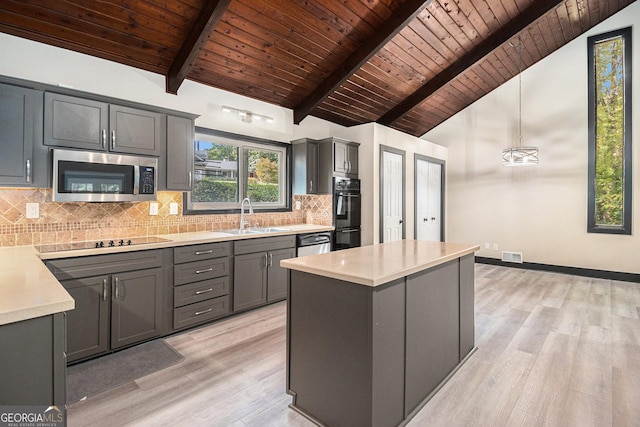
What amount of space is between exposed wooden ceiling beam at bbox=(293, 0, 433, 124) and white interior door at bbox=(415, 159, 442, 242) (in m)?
2.55

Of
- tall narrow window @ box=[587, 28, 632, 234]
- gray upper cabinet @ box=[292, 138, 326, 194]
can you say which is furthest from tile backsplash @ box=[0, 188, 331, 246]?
tall narrow window @ box=[587, 28, 632, 234]

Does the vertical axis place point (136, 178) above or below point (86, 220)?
above

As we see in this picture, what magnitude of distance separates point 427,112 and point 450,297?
4.54m

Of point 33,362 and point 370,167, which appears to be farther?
point 370,167

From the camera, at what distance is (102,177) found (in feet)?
9.20

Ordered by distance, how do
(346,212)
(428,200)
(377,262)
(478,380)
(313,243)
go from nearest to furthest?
(377,262), (478,380), (313,243), (346,212), (428,200)

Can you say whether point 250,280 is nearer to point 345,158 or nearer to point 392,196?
point 345,158

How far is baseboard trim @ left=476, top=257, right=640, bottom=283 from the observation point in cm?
505

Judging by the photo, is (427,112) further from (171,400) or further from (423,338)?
(171,400)

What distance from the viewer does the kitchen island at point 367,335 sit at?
65.4 inches

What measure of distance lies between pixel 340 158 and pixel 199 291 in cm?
270

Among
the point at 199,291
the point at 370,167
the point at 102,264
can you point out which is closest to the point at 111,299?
the point at 102,264

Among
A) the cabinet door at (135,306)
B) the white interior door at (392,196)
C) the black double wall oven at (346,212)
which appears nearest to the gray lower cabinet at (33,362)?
the cabinet door at (135,306)

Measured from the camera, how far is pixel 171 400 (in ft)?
6.82
